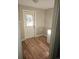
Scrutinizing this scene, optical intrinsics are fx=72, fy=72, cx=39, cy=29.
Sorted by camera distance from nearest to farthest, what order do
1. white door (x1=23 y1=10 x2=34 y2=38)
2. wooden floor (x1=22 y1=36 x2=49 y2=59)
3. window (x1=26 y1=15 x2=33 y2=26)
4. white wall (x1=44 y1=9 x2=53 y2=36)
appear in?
wooden floor (x1=22 y1=36 x2=49 y2=59), white door (x1=23 y1=10 x2=34 y2=38), window (x1=26 y1=15 x2=33 y2=26), white wall (x1=44 y1=9 x2=53 y2=36)

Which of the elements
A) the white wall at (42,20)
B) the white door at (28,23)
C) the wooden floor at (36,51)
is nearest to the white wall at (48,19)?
the white wall at (42,20)

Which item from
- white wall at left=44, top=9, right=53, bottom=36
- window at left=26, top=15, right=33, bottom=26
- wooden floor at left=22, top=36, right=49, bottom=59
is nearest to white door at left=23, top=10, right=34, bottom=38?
window at left=26, top=15, right=33, bottom=26

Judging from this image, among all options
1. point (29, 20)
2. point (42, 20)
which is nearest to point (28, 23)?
point (29, 20)

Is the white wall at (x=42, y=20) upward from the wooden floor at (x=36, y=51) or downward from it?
upward

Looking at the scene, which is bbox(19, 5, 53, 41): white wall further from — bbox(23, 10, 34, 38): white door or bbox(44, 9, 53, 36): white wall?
bbox(23, 10, 34, 38): white door

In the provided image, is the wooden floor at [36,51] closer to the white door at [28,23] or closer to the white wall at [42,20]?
the white door at [28,23]

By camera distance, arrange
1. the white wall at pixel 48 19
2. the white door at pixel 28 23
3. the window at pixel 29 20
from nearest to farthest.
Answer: the white door at pixel 28 23 → the window at pixel 29 20 → the white wall at pixel 48 19
